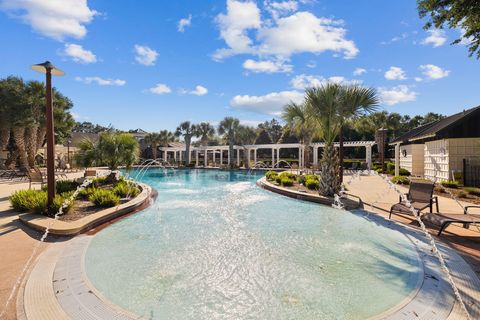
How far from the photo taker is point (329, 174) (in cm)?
1009

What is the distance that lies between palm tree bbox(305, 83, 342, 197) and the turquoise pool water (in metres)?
2.58

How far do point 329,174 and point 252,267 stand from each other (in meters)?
6.67

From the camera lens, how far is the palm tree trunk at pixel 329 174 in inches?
396

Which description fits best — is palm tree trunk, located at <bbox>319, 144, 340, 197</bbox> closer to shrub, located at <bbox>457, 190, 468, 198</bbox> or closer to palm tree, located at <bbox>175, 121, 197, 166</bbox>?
shrub, located at <bbox>457, 190, 468, 198</bbox>

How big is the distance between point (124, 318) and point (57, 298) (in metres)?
1.00

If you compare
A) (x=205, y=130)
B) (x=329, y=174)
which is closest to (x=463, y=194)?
(x=329, y=174)

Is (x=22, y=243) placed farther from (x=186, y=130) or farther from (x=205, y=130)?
(x=205, y=130)

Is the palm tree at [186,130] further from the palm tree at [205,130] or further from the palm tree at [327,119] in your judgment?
the palm tree at [327,119]

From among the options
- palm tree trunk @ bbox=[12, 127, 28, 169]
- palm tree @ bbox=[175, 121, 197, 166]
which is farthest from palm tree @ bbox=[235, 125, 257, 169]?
palm tree trunk @ bbox=[12, 127, 28, 169]

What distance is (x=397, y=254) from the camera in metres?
4.84

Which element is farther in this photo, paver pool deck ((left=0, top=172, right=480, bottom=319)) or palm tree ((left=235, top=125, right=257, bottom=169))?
palm tree ((left=235, top=125, right=257, bottom=169))

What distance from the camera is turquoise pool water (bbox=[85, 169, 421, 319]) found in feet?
10.6

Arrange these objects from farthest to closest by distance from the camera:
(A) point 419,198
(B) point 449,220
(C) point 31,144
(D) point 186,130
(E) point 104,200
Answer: (D) point 186,130 → (C) point 31,144 → (E) point 104,200 → (A) point 419,198 → (B) point 449,220

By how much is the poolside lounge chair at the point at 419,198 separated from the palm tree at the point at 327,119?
9.28 feet
